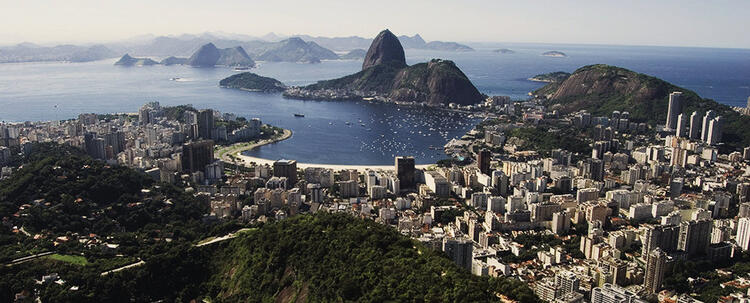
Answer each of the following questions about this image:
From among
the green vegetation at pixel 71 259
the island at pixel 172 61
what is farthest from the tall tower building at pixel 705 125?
the island at pixel 172 61

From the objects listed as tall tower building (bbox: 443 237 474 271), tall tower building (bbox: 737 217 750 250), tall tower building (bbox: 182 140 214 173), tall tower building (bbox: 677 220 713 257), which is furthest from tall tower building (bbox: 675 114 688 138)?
tall tower building (bbox: 182 140 214 173)

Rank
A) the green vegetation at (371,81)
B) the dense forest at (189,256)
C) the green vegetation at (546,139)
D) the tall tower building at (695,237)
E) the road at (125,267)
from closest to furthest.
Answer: the dense forest at (189,256), the road at (125,267), the tall tower building at (695,237), the green vegetation at (546,139), the green vegetation at (371,81)

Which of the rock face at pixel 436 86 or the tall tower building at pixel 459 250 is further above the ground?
the rock face at pixel 436 86

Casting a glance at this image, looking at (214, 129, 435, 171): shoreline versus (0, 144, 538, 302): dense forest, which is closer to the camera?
(0, 144, 538, 302): dense forest

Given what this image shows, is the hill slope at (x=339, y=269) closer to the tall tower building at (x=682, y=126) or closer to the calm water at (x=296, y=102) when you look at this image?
the calm water at (x=296, y=102)

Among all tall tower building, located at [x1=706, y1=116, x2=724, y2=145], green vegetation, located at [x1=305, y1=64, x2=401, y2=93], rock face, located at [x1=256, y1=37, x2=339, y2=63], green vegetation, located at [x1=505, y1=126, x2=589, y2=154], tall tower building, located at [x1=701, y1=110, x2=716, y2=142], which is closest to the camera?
tall tower building, located at [x1=706, y1=116, x2=724, y2=145]

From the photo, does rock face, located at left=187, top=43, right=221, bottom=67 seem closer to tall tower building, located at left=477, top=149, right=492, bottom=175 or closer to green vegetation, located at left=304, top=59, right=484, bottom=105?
green vegetation, located at left=304, top=59, right=484, bottom=105

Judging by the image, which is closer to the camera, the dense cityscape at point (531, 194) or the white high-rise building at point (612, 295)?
the white high-rise building at point (612, 295)
